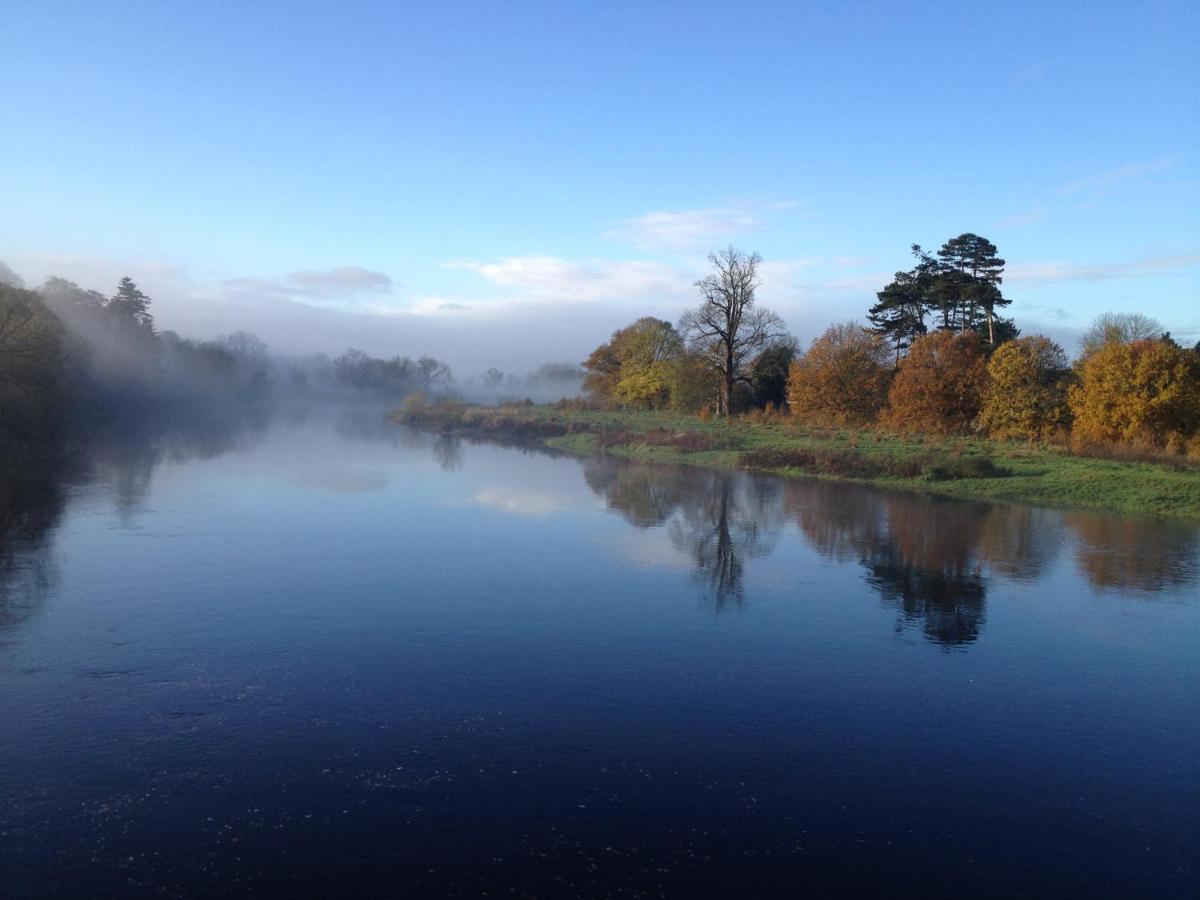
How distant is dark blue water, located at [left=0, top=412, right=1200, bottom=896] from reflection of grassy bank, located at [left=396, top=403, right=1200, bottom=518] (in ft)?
30.7

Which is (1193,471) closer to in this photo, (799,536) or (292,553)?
(799,536)

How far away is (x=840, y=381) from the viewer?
4494cm

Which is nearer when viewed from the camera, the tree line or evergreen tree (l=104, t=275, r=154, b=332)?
the tree line

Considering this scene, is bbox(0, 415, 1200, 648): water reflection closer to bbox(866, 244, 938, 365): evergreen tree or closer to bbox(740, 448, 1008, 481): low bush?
bbox(740, 448, 1008, 481): low bush

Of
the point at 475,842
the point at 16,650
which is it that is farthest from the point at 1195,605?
the point at 16,650

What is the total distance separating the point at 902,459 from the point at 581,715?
24.5 meters

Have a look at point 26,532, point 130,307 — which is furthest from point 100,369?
point 26,532

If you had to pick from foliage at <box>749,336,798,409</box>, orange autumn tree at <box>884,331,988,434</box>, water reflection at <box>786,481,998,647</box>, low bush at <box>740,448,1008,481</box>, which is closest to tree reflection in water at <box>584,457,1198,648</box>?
water reflection at <box>786,481,998,647</box>

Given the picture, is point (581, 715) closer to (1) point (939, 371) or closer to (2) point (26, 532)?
(2) point (26, 532)

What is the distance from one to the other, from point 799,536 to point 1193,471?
53.5ft

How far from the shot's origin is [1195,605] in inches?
481

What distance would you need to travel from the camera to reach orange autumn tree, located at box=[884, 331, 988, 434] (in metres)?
38.6

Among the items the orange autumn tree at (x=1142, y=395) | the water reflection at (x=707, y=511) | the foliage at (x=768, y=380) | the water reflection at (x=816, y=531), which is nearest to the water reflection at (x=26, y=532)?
the water reflection at (x=816, y=531)

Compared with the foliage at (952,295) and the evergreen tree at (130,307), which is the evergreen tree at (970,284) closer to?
Answer: the foliage at (952,295)
